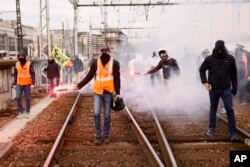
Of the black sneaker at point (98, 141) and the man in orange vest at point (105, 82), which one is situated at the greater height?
the man in orange vest at point (105, 82)

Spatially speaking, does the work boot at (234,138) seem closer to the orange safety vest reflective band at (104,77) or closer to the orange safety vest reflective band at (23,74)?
the orange safety vest reflective band at (104,77)

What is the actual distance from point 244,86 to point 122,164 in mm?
8345

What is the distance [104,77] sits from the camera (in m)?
8.52

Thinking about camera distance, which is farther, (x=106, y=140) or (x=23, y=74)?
(x=23, y=74)

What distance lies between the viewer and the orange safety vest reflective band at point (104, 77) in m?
8.51

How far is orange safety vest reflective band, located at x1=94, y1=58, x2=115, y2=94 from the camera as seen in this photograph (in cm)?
851

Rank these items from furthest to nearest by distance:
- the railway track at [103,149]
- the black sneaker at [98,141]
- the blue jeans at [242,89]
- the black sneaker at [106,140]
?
the blue jeans at [242,89] < the black sneaker at [106,140] < the black sneaker at [98,141] < the railway track at [103,149]

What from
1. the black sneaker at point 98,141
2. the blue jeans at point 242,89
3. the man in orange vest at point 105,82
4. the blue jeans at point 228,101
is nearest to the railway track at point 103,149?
the black sneaker at point 98,141

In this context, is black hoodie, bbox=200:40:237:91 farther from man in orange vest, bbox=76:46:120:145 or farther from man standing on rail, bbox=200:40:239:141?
man in orange vest, bbox=76:46:120:145

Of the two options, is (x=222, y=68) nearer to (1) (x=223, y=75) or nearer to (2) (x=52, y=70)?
(1) (x=223, y=75)

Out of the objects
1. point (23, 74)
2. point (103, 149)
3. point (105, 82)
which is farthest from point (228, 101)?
point (23, 74)

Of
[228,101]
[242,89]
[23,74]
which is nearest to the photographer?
[228,101]

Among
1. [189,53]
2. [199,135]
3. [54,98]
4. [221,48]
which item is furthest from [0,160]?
[189,53]

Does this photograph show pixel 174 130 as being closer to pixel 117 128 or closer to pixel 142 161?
pixel 117 128
